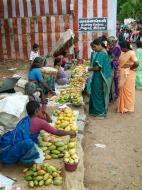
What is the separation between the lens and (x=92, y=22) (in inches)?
561

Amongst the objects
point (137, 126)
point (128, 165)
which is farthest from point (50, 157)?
point (137, 126)

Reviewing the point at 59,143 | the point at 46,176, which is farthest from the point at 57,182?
the point at 59,143

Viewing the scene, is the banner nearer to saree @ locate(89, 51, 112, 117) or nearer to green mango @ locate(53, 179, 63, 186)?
saree @ locate(89, 51, 112, 117)

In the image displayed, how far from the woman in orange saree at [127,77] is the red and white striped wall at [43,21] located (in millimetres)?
5573

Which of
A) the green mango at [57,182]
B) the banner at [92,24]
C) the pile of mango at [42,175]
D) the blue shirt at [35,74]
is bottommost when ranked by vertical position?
the green mango at [57,182]

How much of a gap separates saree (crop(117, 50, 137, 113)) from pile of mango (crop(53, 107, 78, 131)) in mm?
1862

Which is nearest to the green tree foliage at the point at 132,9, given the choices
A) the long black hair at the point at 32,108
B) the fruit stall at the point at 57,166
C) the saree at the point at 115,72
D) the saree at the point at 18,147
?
the saree at the point at 115,72

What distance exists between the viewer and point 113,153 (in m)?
6.79

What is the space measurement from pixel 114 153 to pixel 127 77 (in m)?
2.63

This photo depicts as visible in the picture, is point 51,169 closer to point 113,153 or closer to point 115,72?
point 113,153

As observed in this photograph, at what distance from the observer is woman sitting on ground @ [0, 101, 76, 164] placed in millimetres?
5086

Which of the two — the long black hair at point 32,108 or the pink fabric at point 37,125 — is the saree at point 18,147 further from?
the long black hair at point 32,108

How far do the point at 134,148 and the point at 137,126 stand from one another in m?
1.24

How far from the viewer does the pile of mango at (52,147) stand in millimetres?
5762
